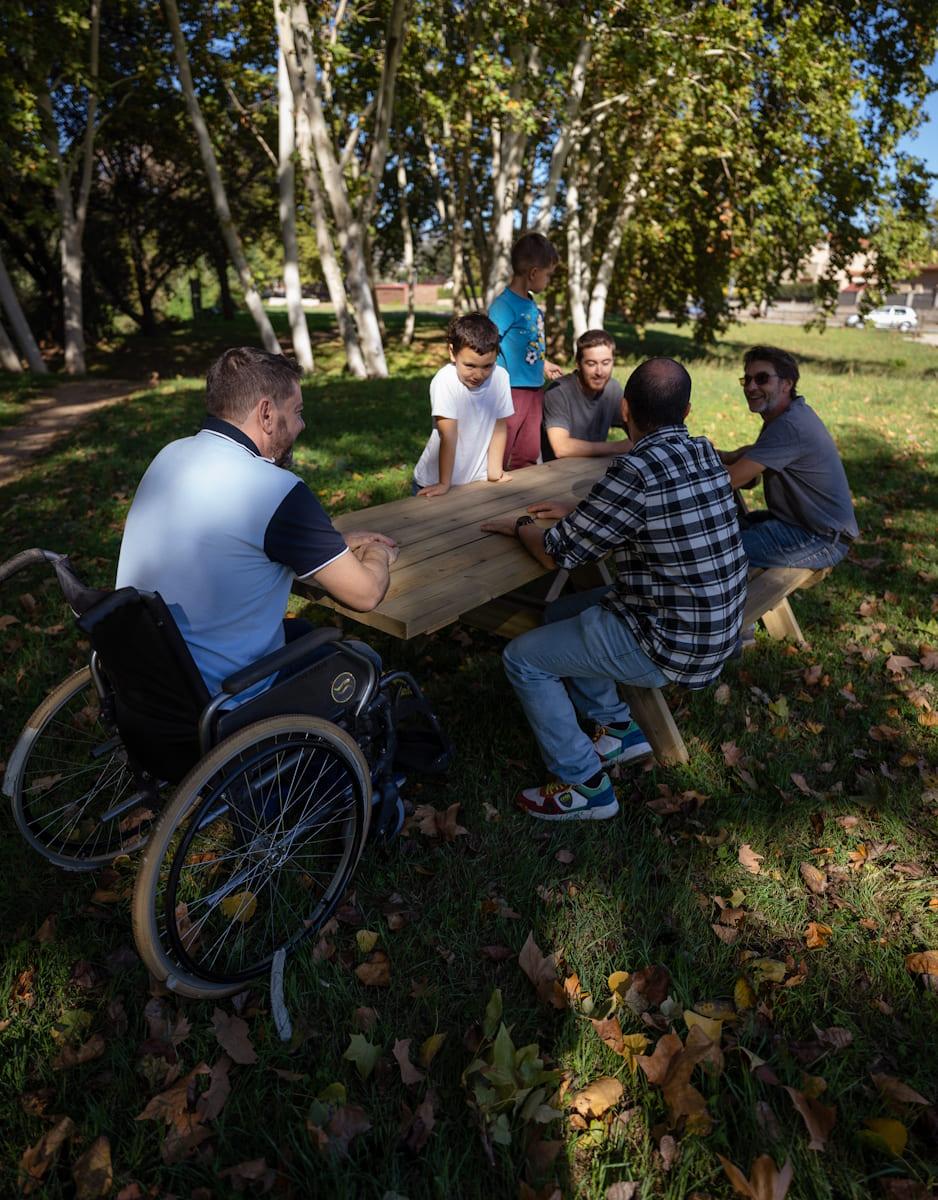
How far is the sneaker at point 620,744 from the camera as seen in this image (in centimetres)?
331

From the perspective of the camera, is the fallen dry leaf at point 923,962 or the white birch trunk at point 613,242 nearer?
the fallen dry leaf at point 923,962

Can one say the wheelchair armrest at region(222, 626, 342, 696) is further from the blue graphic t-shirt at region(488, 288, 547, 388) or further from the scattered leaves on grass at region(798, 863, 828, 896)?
the blue graphic t-shirt at region(488, 288, 547, 388)

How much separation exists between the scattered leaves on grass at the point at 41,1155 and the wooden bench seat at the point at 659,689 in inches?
93.9

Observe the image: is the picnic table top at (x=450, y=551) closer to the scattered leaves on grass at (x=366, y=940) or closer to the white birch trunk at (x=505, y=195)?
the scattered leaves on grass at (x=366, y=940)

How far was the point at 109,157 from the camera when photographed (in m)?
23.4

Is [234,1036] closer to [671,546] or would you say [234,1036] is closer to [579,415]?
[671,546]

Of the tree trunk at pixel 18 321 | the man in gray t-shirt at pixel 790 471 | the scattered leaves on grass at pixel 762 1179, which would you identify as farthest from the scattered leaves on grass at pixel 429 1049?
the tree trunk at pixel 18 321

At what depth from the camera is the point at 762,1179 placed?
1.75 metres

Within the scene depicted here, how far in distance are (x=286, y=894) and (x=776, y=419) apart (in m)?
3.35

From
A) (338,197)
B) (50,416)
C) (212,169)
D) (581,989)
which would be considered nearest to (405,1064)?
(581,989)

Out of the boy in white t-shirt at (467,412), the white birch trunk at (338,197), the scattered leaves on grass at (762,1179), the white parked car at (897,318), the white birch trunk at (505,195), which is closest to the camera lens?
the scattered leaves on grass at (762,1179)

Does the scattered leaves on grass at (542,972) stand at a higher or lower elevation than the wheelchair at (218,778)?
lower

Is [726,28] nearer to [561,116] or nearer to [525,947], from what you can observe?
[561,116]

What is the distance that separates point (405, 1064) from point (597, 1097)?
1.68 feet
